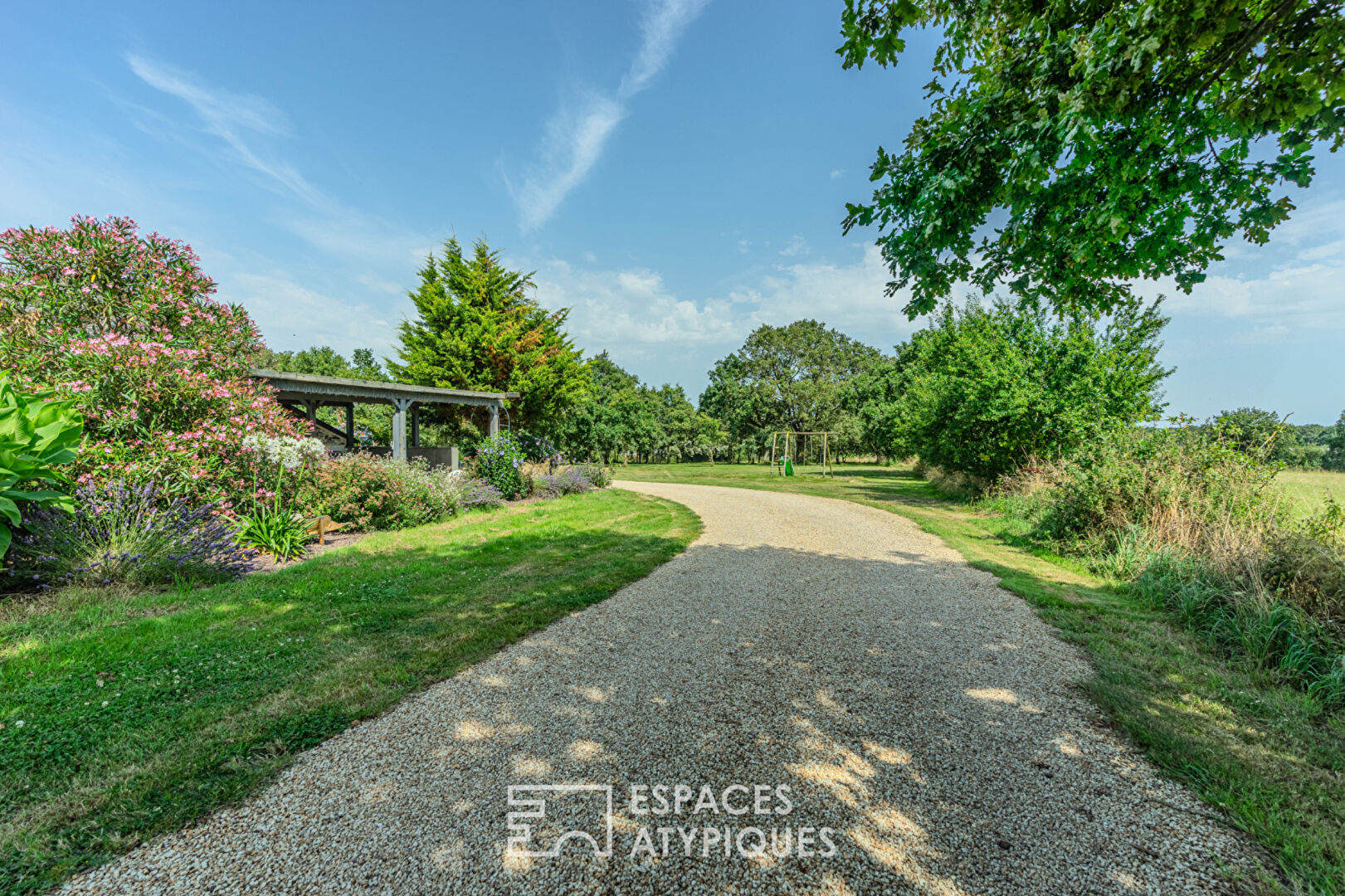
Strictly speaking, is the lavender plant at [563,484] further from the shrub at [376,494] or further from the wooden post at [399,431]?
the wooden post at [399,431]

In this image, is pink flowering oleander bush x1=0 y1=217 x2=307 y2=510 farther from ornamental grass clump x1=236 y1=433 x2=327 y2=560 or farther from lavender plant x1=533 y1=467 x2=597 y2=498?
lavender plant x1=533 y1=467 x2=597 y2=498

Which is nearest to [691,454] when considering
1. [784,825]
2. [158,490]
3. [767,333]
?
[767,333]

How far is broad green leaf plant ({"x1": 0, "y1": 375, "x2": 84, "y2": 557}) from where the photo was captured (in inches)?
167

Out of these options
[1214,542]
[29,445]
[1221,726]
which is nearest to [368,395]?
[29,445]

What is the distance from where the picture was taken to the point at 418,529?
8891 mm

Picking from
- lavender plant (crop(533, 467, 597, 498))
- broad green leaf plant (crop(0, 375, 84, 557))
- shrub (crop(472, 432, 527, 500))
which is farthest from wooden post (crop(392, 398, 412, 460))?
broad green leaf plant (crop(0, 375, 84, 557))

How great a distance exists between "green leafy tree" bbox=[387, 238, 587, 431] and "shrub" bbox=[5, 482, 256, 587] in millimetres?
11592

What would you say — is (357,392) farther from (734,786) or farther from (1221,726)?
(1221,726)

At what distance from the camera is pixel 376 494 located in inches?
349

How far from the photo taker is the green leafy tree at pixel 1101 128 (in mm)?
2900

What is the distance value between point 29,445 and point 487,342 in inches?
519

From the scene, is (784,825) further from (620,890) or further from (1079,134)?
(1079,134)

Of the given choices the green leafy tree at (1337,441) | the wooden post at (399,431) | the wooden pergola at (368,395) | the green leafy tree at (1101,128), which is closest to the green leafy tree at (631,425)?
the wooden pergola at (368,395)

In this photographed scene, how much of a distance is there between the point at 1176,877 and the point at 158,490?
Answer: 29.8 ft
